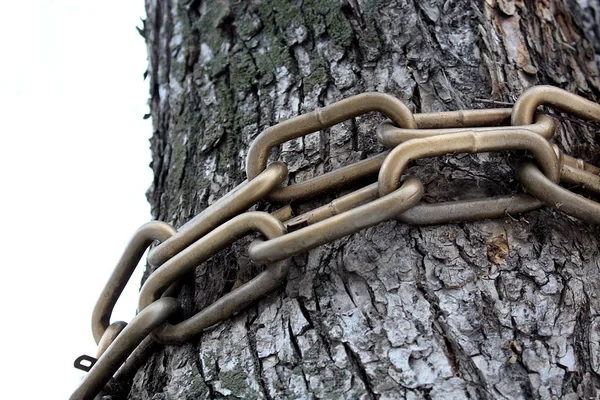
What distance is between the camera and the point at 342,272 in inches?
36.3

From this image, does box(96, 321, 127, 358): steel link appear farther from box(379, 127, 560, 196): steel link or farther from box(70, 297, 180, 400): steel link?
box(379, 127, 560, 196): steel link

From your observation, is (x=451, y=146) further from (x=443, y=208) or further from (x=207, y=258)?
(x=207, y=258)

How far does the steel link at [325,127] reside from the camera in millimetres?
941

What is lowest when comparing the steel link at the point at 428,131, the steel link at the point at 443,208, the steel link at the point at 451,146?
the steel link at the point at 443,208

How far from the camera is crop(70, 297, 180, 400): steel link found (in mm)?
974

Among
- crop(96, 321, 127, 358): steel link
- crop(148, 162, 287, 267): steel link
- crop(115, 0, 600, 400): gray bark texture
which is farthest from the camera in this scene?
crop(96, 321, 127, 358): steel link

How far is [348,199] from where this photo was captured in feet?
3.01

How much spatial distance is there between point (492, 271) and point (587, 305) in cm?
12

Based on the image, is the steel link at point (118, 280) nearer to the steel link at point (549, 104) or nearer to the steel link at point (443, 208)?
the steel link at point (443, 208)

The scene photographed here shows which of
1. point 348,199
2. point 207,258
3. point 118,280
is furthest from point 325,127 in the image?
point 118,280

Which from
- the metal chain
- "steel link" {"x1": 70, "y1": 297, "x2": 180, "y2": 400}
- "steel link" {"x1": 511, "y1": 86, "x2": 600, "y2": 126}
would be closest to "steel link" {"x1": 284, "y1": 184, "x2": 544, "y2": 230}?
the metal chain

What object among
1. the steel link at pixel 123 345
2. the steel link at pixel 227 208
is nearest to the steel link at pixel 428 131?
the steel link at pixel 227 208

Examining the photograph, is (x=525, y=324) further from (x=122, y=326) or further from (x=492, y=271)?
(x=122, y=326)

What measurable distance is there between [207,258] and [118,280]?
20 cm
